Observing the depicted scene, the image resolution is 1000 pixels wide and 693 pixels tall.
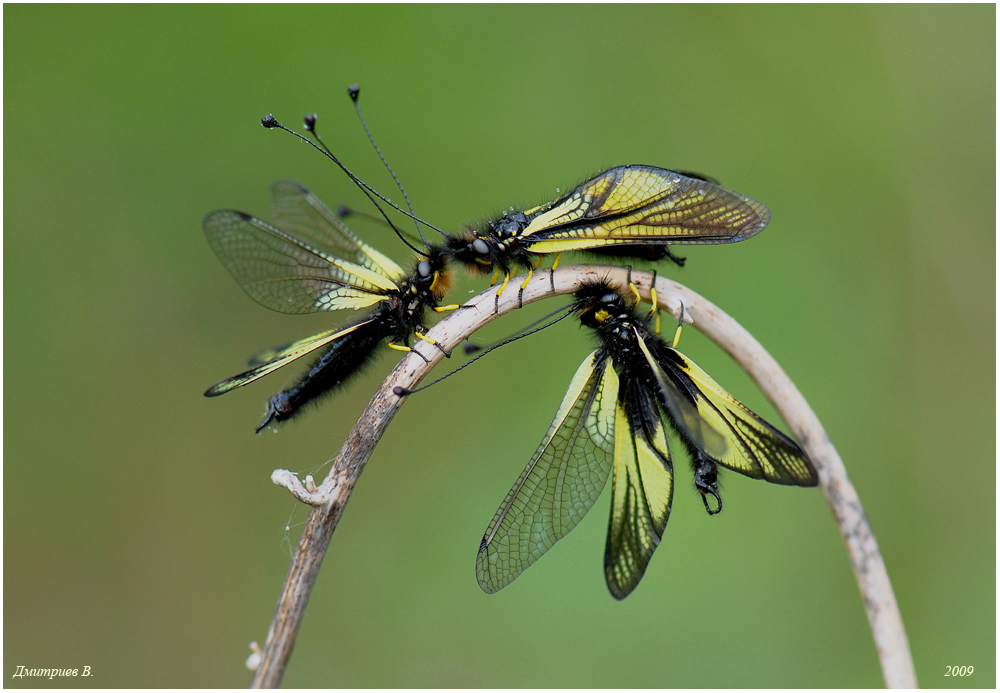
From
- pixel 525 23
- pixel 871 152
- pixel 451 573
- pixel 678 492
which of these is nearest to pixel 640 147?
pixel 525 23

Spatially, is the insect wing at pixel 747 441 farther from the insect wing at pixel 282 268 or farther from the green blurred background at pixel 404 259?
the green blurred background at pixel 404 259

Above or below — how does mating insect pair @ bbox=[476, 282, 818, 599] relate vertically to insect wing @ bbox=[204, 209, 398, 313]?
below

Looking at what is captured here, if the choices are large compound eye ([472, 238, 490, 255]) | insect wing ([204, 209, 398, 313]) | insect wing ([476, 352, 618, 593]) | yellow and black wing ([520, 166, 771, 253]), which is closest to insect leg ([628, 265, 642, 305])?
yellow and black wing ([520, 166, 771, 253])

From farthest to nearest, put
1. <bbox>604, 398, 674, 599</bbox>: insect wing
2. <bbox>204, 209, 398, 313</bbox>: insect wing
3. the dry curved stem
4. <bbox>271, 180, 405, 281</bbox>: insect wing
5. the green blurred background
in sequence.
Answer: the green blurred background → <bbox>271, 180, 405, 281</bbox>: insect wing → <bbox>204, 209, 398, 313</bbox>: insect wing → <bbox>604, 398, 674, 599</bbox>: insect wing → the dry curved stem

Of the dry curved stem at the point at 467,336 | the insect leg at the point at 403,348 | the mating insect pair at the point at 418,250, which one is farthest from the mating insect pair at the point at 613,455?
the insect leg at the point at 403,348

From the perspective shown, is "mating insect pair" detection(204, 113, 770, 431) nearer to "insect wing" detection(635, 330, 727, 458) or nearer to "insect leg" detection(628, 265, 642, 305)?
"insect leg" detection(628, 265, 642, 305)

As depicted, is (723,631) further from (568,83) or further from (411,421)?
(568,83)
